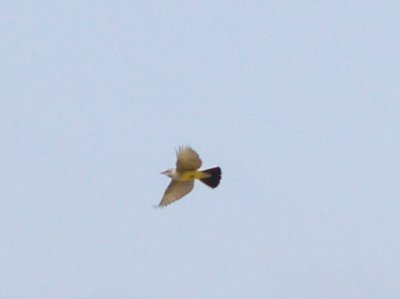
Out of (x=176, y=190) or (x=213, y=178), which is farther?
(x=176, y=190)

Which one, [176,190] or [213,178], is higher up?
[176,190]

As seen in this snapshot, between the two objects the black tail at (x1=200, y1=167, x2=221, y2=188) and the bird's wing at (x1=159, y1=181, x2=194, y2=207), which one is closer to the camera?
the black tail at (x1=200, y1=167, x2=221, y2=188)
